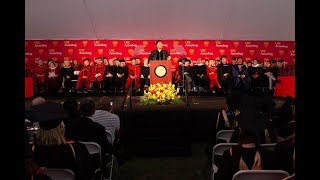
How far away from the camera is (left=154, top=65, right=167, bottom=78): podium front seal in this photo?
33.0 ft

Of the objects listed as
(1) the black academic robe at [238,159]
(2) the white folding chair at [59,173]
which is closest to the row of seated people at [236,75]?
(1) the black academic robe at [238,159]

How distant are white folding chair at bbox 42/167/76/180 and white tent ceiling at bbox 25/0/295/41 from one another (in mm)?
12947

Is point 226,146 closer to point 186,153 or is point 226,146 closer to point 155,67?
point 186,153

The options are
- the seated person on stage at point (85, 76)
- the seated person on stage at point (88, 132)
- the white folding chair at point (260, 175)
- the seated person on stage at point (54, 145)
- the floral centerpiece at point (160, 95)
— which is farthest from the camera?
the seated person on stage at point (85, 76)

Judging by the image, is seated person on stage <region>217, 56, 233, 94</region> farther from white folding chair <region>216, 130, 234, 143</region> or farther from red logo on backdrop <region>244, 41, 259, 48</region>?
white folding chair <region>216, 130, 234, 143</region>

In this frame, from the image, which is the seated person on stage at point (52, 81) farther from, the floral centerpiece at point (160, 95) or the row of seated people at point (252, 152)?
the row of seated people at point (252, 152)

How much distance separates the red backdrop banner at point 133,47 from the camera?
17.5 m

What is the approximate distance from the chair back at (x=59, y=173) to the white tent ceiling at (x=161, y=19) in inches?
510

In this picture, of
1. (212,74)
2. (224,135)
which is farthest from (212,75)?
(224,135)

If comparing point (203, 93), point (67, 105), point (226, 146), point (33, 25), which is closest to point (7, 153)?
point (226, 146)

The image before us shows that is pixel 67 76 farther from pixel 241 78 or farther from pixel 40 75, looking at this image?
pixel 241 78

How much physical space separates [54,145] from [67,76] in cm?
1233
